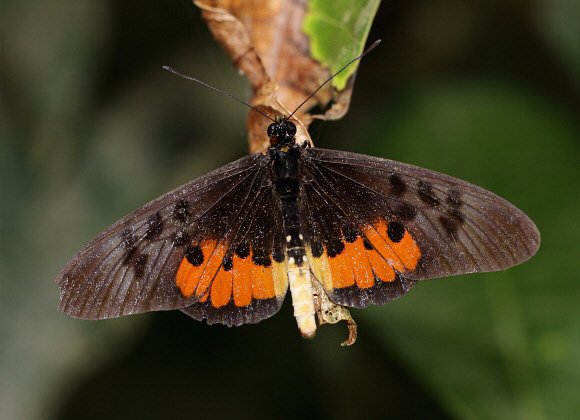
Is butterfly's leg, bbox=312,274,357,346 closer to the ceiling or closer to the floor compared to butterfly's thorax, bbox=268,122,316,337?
closer to the floor

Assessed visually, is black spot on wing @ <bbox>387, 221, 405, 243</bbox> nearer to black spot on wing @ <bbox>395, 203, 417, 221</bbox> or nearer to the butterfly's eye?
black spot on wing @ <bbox>395, 203, 417, 221</bbox>

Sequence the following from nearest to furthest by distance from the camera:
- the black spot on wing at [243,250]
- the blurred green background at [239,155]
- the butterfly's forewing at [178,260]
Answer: the butterfly's forewing at [178,260] < the black spot on wing at [243,250] < the blurred green background at [239,155]

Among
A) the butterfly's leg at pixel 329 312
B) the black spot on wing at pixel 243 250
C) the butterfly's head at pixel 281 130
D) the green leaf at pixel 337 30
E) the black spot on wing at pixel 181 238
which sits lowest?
the butterfly's leg at pixel 329 312

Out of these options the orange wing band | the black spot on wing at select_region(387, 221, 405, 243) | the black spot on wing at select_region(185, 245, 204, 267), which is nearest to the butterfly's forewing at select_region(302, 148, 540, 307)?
the black spot on wing at select_region(387, 221, 405, 243)

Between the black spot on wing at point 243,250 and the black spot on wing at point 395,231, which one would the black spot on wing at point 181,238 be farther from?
the black spot on wing at point 395,231

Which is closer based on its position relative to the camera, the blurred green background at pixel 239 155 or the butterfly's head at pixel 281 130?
the butterfly's head at pixel 281 130

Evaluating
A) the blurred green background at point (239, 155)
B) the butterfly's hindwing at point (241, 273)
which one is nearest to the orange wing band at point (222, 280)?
the butterfly's hindwing at point (241, 273)

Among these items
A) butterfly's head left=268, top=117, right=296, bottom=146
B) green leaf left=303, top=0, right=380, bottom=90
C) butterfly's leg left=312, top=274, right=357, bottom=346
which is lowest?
A: butterfly's leg left=312, top=274, right=357, bottom=346
